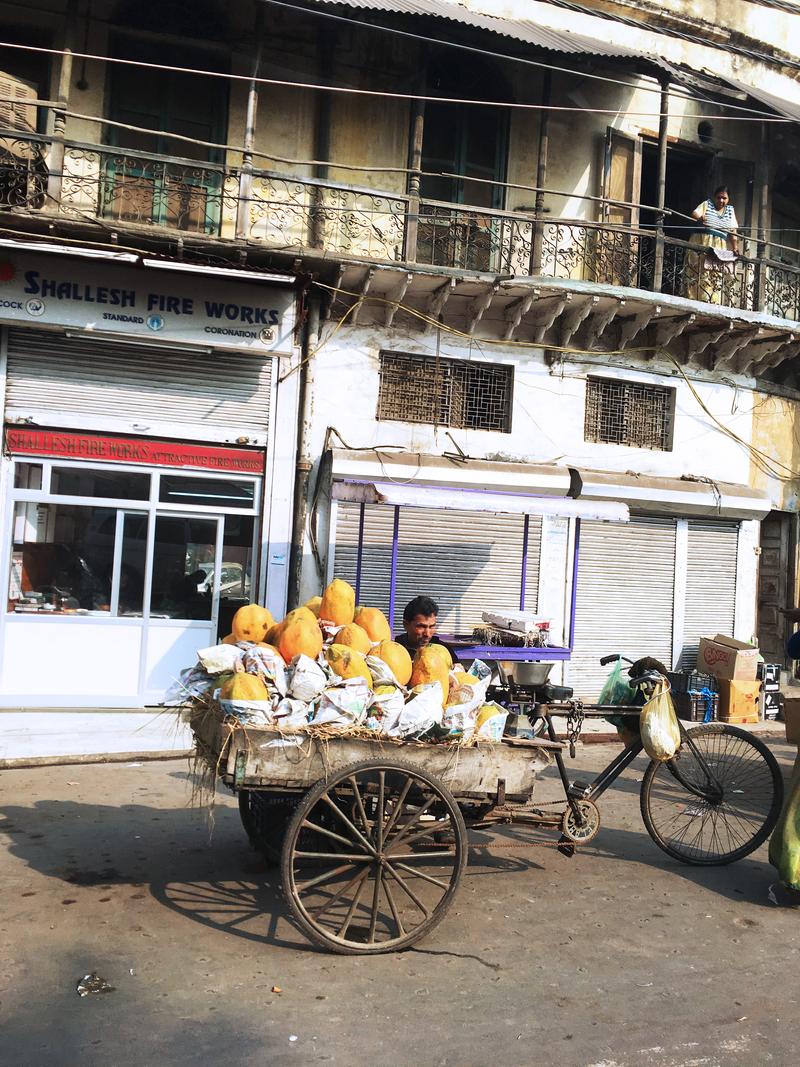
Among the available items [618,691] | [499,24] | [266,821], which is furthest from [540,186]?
[266,821]

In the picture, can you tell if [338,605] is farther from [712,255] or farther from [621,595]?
[712,255]

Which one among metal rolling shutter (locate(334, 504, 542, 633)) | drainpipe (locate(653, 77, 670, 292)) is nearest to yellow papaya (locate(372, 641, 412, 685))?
metal rolling shutter (locate(334, 504, 542, 633))

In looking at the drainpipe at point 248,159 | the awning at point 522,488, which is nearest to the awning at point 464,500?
the awning at point 522,488

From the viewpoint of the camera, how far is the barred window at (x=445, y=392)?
12133mm

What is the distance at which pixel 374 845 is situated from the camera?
13.6ft

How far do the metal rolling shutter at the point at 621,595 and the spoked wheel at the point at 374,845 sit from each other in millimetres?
8712

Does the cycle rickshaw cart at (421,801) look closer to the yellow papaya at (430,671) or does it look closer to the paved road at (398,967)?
the paved road at (398,967)

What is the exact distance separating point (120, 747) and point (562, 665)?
6474 millimetres

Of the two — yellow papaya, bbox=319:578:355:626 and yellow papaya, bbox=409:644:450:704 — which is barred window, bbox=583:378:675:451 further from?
yellow papaya, bbox=409:644:450:704

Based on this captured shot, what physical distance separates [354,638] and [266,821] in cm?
113

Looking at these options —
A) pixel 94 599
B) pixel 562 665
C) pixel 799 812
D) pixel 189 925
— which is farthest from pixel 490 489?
pixel 189 925

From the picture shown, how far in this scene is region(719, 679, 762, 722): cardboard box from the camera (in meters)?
12.2

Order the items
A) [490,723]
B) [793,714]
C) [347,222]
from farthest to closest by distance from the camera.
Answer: [347,222] → [793,714] → [490,723]

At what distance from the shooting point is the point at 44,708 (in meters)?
10.4
